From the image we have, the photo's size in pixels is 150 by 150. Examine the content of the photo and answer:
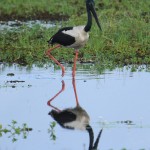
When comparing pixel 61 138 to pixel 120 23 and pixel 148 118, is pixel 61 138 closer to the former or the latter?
pixel 148 118

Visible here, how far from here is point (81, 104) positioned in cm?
1030

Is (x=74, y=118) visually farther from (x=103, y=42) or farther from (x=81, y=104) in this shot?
(x=103, y=42)

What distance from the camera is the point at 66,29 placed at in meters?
12.6

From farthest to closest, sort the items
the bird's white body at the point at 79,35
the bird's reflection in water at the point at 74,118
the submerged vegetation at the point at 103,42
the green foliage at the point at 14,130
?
the submerged vegetation at the point at 103,42
the bird's white body at the point at 79,35
the bird's reflection in water at the point at 74,118
the green foliage at the point at 14,130

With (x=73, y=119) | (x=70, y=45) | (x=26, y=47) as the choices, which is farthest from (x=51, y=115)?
(x=26, y=47)

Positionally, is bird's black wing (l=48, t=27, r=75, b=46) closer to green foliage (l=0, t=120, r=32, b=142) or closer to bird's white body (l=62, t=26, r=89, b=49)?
bird's white body (l=62, t=26, r=89, b=49)

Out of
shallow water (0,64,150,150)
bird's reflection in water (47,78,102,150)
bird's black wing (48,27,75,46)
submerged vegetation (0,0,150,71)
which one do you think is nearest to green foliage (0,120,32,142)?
shallow water (0,64,150,150)

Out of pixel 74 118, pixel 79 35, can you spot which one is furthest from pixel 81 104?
pixel 79 35

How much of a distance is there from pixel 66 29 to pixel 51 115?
3156 millimetres

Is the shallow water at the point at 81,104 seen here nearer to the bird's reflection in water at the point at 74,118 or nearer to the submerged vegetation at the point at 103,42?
the bird's reflection in water at the point at 74,118

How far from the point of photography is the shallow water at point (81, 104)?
823cm

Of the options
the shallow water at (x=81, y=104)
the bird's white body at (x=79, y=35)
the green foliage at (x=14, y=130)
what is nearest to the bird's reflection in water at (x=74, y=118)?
the shallow water at (x=81, y=104)

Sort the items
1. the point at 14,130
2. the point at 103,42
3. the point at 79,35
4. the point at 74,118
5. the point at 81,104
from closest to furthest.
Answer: the point at 14,130 < the point at 74,118 < the point at 81,104 < the point at 79,35 < the point at 103,42

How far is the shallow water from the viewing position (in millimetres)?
8232
